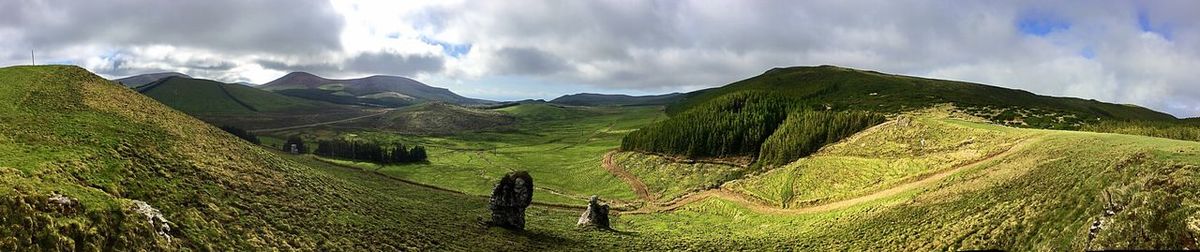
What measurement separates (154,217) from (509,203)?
3175 cm

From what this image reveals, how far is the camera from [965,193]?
44.7 metres

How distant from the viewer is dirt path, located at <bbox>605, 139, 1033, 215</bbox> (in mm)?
54125

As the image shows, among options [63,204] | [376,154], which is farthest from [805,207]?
[376,154]

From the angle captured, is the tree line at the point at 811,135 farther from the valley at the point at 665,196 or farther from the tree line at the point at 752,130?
the valley at the point at 665,196

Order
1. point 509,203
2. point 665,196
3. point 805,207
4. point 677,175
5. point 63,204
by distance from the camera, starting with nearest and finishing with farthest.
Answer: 1. point 63,204
2. point 509,203
3. point 805,207
4. point 665,196
5. point 677,175

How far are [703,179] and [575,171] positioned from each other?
4395cm

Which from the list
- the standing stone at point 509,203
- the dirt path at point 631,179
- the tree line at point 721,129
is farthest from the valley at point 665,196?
the tree line at point 721,129

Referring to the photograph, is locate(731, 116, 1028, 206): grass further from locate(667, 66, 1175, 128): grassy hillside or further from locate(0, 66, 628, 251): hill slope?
locate(667, 66, 1175, 128): grassy hillside

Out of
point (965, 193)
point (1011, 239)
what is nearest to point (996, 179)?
point (965, 193)

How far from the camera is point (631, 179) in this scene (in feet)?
370

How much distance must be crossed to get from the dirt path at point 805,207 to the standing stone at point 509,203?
30496mm

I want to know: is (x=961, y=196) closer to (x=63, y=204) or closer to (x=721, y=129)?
(x=63, y=204)

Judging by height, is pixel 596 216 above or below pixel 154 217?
below

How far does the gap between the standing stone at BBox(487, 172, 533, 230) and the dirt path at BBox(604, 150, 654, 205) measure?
3854 cm
